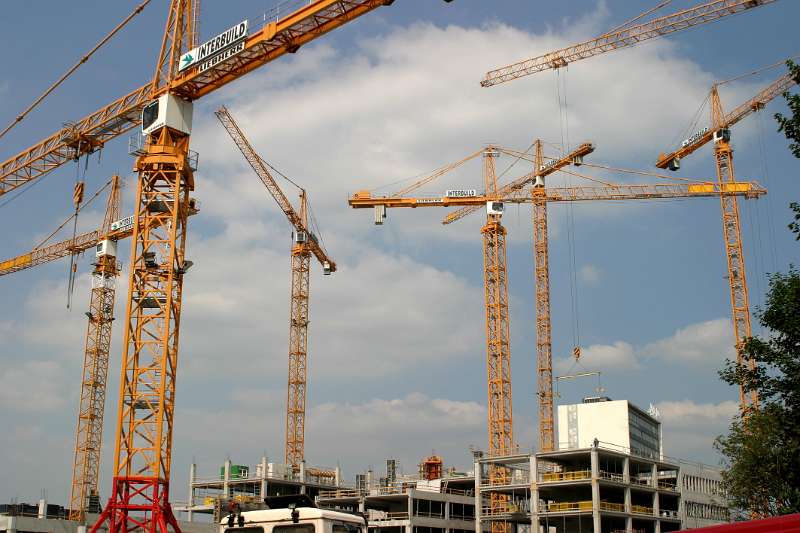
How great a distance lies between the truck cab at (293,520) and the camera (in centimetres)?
1271

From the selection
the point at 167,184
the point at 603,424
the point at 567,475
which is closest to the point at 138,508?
the point at 167,184

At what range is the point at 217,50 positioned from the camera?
169ft

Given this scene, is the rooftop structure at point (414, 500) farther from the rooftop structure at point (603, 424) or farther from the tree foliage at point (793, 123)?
the tree foliage at point (793, 123)

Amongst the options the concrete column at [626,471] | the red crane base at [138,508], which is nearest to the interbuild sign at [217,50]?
the red crane base at [138,508]

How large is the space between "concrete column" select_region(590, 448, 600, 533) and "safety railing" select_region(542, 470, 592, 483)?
6.51 feet

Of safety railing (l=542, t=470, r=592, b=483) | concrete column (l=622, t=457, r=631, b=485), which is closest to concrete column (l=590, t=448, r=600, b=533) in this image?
safety railing (l=542, t=470, r=592, b=483)

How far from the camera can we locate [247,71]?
52531 millimetres

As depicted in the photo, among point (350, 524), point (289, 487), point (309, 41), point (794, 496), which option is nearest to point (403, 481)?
point (289, 487)

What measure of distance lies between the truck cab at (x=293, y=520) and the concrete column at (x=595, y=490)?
68.4m

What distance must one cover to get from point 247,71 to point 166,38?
22.7 feet

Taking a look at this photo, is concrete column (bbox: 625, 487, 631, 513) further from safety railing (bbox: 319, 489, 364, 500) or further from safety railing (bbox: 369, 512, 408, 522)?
safety railing (bbox: 319, 489, 364, 500)

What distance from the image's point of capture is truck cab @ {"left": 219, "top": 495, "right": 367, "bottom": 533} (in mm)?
12711

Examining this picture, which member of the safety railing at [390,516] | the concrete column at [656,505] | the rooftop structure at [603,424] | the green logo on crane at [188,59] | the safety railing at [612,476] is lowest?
the safety railing at [390,516]

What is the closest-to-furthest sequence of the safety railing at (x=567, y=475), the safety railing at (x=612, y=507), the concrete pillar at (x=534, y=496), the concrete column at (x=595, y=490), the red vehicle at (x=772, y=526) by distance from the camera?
1. the red vehicle at (x=772, y=526)
2. the concrete column at (x=595, y=490)
3. the safety railing at (x=612, y=507)
4. the safety railing at (x=567, y=475)
5. the concrete pillar at (x=534, y=496)
